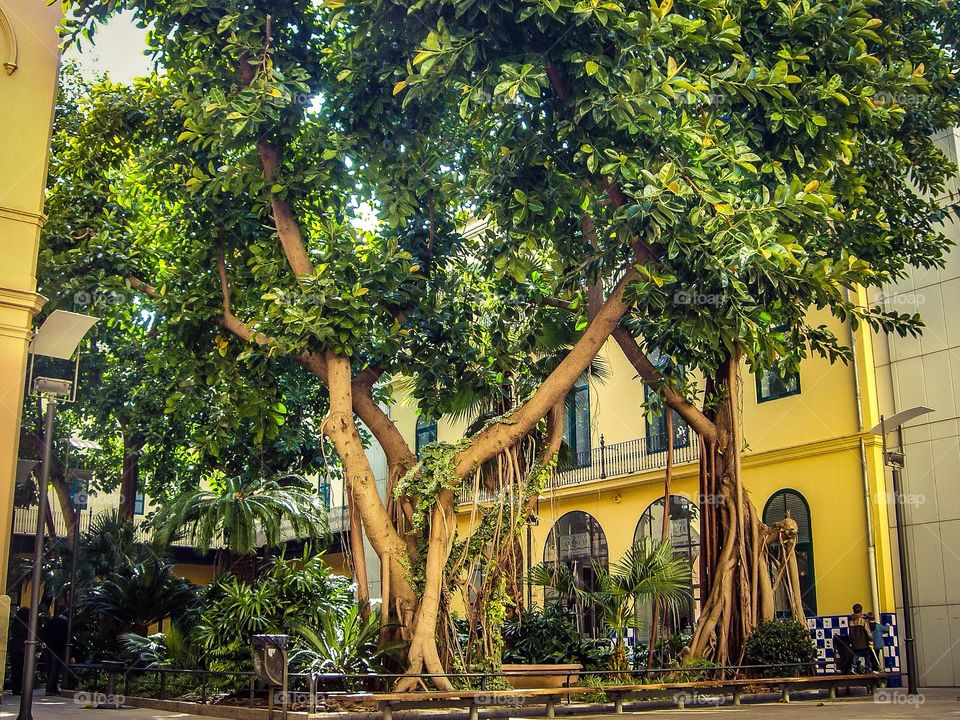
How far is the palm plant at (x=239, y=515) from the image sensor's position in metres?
19.2

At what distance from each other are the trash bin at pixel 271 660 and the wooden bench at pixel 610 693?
554 millimetres

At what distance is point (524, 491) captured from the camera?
13711 mm

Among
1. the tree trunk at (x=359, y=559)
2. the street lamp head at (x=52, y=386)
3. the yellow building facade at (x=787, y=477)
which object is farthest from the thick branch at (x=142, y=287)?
the yellow building facade at (x=787, y=477)

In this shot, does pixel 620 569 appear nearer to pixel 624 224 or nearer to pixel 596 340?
pixel 596 340

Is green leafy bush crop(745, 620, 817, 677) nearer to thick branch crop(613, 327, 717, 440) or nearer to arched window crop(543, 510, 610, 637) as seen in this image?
thick branch crop(613, 327, 717, 440)

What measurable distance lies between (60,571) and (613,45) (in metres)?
16.0

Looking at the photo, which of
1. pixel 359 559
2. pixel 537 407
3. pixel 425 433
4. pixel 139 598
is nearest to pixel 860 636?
pixel 537 407

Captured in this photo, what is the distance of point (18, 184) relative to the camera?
1235 centimetres

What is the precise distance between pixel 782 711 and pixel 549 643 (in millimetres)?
4912

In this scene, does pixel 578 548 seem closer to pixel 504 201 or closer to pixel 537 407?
pixel 537 407

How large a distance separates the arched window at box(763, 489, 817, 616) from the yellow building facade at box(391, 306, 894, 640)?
2 centimetres

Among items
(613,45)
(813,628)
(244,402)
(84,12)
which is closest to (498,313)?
(244,402)

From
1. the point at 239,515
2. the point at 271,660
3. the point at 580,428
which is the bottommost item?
the point at 271,660

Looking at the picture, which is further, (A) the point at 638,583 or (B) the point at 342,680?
(A) the point at 638,583
